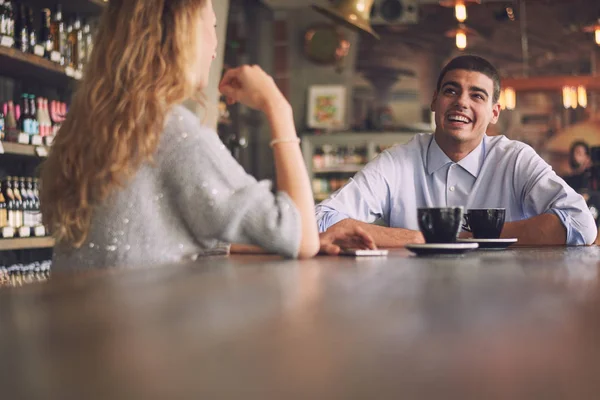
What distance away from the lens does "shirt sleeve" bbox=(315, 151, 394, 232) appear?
2551 millimetres

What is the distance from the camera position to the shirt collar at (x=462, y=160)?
8.73 ft

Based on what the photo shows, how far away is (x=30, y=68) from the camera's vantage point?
391 cm

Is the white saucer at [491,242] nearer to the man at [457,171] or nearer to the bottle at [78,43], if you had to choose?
the man at [457,171]

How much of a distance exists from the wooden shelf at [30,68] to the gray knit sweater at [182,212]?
8.01ft

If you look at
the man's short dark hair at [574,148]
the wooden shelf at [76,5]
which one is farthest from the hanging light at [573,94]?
the wooden shelf at [76,5]

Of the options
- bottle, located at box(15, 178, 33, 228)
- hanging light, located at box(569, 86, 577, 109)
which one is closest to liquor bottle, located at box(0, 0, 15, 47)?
bottle, located at box(15, 178, 33, 228)

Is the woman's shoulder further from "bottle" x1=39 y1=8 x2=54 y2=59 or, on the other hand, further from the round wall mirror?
the round wall mirror

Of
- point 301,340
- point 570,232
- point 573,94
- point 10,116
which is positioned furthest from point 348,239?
point 573,94

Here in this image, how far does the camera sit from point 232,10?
8.87 metres

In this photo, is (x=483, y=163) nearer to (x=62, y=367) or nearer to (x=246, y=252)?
(x=246, y=252)

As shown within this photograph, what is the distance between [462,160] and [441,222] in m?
1.21

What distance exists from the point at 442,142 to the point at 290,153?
1347 millimetres

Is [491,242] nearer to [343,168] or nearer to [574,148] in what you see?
[343,168]

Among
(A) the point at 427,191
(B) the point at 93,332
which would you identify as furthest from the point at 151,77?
(A) the point at 427,191
